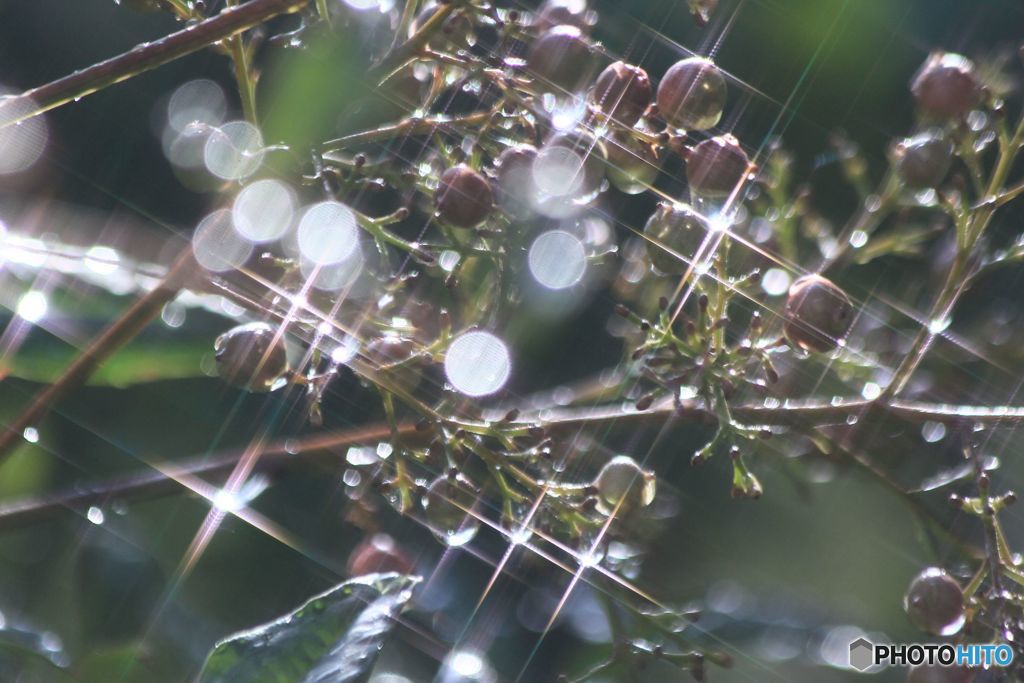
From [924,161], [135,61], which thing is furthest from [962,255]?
[135,61]

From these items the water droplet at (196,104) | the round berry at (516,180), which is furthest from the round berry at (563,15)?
the water droplet at (196,104)

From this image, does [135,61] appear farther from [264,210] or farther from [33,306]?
[33,306]

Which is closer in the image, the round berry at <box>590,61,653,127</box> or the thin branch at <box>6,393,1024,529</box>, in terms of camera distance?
the thin branch at <box>6,393,1024,529</box>

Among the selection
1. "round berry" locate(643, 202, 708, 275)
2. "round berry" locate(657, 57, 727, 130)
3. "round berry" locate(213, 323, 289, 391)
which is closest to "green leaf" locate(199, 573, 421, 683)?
"round berry" locate(213, 323, 289, 391)

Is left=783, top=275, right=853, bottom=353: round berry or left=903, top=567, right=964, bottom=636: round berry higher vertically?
left=783, top=275, right=853, bottom=353: round berry

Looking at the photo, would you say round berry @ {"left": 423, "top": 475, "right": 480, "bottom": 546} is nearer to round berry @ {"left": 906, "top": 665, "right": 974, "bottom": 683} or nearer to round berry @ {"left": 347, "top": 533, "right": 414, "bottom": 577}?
round berry @ {"left": 347, "top": 533, "right": 414, "bottom": 577}
